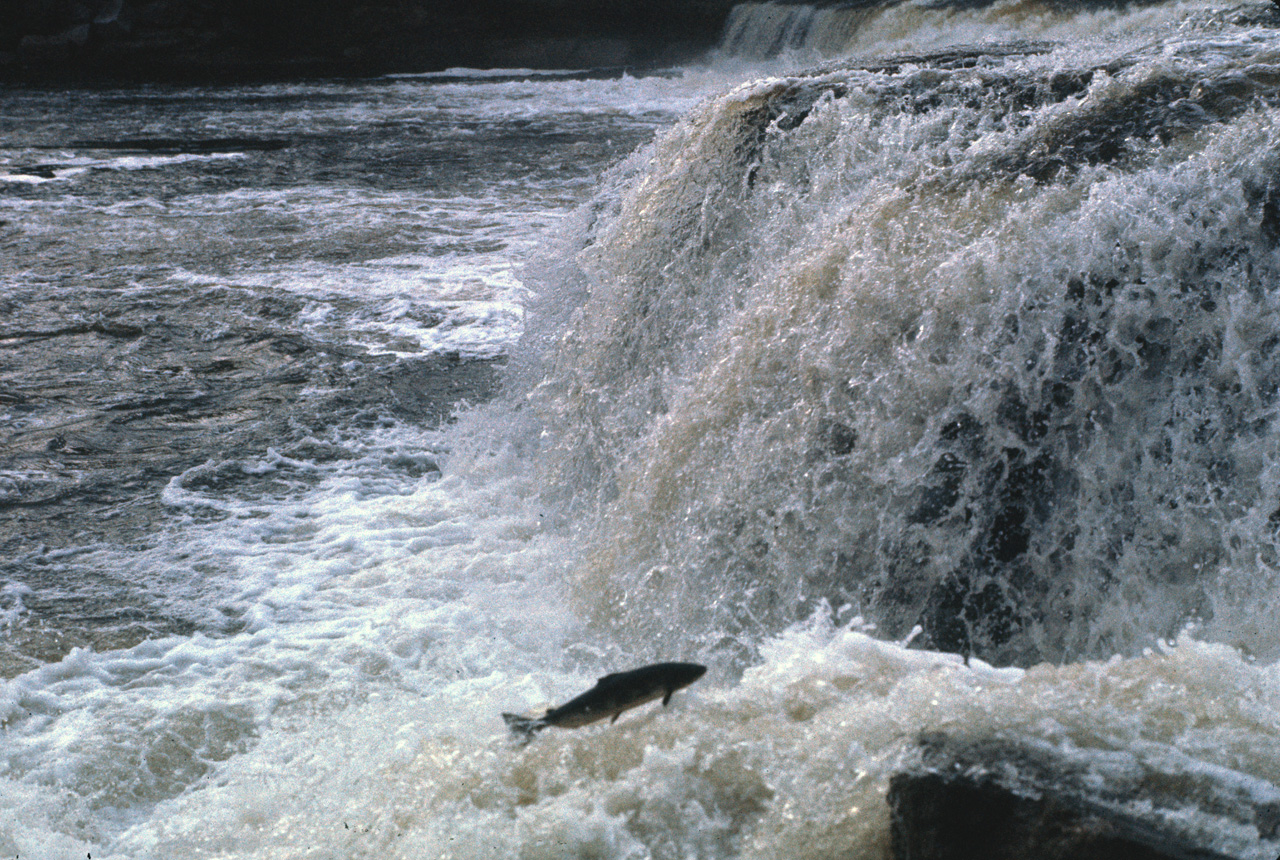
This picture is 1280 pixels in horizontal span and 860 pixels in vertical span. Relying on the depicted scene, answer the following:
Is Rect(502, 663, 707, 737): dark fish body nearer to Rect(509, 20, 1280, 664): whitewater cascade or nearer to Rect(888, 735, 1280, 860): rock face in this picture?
Rect(888, 735, 1280, 860): rock face

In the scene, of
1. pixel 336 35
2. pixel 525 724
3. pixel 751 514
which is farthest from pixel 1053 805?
pixel 336 35

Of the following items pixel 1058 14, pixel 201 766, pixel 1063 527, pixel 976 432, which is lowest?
pixel 201 766

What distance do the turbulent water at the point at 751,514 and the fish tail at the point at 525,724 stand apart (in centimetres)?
5

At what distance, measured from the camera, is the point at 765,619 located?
130 inches

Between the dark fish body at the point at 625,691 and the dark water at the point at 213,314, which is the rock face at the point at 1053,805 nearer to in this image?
the dark fish body at the point at 625,691

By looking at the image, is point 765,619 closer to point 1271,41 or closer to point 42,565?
point 42,565

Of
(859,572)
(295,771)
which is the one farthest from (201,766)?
(859,572)

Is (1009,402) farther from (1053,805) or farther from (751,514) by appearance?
(1053,805)

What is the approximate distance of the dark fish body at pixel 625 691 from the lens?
2375mm

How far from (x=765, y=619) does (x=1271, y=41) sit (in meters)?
2.95

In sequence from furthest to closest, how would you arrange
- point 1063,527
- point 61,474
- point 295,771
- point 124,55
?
1. point 124,55
2. point 61,474
3. point 1063,527
4. point 295,771

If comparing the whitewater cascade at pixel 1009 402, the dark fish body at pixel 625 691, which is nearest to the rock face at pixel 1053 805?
the dark fish body at pixel 625 691

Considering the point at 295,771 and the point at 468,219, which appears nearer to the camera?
the point at 295,771

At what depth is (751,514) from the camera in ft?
11.2
